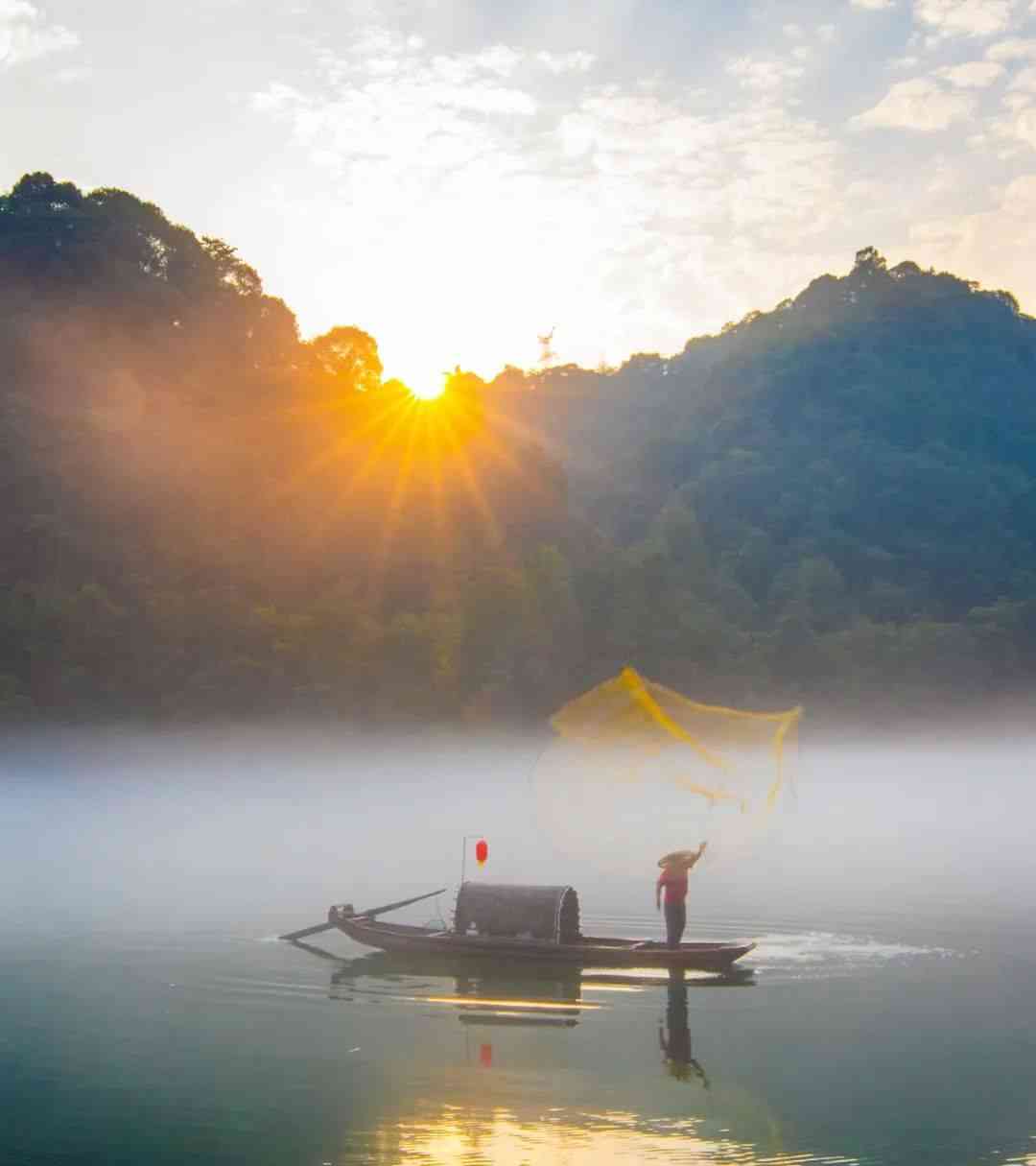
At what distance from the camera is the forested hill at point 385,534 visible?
3078 inches

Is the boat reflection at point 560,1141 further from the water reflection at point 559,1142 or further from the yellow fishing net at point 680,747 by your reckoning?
the yellow fishing net at point 680,747

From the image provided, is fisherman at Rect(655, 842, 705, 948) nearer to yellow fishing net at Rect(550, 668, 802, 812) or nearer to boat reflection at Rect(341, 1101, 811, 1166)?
boat reflection at Rect(341, 1101, 811, 1166)

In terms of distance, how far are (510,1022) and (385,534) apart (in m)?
66.3

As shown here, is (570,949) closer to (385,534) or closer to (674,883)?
(674,883)

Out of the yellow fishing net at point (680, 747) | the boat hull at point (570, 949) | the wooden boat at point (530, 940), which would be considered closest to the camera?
the boat hull at point (570, 949)

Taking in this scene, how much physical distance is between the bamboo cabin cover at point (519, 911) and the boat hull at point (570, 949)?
0.27 meters

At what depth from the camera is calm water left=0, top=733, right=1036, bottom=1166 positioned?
1669cm

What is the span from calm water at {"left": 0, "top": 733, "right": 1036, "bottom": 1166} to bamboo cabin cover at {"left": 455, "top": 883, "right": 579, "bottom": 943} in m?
0.83

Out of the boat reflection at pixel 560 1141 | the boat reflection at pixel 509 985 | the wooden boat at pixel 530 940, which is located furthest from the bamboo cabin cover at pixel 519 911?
the boat reflection at pixel 560 1141

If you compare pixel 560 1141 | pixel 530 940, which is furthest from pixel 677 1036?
pixel 560 1141

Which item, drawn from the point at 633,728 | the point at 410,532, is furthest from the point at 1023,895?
the point at 410,532

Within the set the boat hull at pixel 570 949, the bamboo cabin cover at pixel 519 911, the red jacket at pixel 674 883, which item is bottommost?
the boat hull at pixel 570 949

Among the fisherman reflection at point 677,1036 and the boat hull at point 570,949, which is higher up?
the boat hull at point 570,949

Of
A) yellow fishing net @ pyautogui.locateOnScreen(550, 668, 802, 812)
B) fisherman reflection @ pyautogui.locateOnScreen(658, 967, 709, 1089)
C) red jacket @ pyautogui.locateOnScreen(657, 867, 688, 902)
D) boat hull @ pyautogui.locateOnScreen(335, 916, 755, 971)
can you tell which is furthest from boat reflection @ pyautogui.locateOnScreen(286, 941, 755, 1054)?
yellow fishing net @ pyautogui.locateOnScreen(550, 668, 802, 812)
